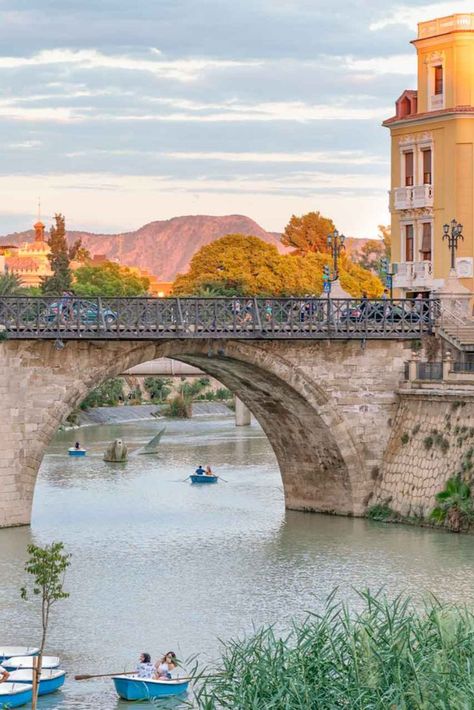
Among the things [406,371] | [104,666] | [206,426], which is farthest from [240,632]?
[206,426]

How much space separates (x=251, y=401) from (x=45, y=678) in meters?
20.8

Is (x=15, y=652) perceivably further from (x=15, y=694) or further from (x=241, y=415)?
(x=241, y=415)

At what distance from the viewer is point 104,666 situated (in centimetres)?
3297

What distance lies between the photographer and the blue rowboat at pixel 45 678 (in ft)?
102

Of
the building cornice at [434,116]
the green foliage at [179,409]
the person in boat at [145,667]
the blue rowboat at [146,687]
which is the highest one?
the building cornice at [434,116]

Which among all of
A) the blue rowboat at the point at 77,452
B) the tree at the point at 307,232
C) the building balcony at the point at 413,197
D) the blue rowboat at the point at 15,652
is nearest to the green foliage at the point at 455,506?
the building balcony at the point at 413,197

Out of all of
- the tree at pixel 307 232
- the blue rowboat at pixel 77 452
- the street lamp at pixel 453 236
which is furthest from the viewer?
the tree at pixel 307 232

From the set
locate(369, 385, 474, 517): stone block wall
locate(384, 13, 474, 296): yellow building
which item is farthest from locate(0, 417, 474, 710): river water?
locate(384, 13, 474, 296): yellow building

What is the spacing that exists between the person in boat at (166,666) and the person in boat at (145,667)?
106 mm

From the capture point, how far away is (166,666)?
103 feet

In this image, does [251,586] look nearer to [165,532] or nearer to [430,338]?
[165,532]

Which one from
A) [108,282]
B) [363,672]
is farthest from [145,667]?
[108,282]

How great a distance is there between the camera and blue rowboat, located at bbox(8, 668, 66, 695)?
102ft

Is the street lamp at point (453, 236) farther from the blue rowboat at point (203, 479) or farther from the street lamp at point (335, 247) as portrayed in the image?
the blue rowboat at point (203, 479)
